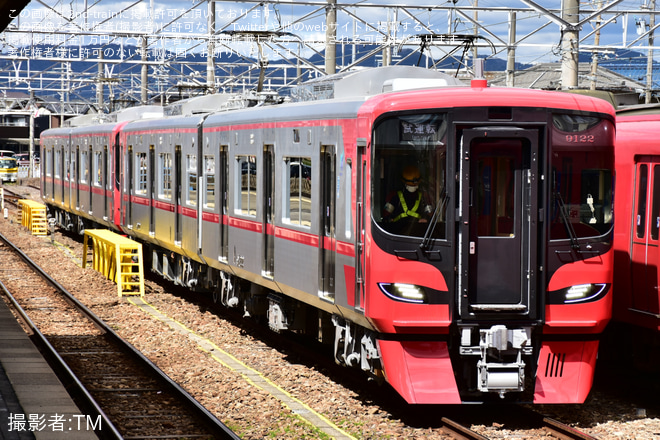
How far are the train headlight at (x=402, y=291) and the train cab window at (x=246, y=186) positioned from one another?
416 cm

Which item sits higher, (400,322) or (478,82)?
(478,82)

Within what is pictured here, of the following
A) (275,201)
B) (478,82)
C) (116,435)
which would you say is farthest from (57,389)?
(478,82)

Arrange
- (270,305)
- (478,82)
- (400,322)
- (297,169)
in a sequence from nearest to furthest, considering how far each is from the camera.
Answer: (400,322)
(478,82)
(297,169)
(270,305)

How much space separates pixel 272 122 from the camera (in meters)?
11.9

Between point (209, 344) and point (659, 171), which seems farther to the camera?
point (209, 344)

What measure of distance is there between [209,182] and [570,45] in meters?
5.42

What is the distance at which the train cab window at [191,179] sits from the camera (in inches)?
617

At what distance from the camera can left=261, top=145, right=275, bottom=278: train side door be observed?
12.1m

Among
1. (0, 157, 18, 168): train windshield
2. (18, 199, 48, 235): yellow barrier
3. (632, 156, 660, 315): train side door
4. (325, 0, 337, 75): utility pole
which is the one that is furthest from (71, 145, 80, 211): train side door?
(0, 157, 18, 168): train windshield

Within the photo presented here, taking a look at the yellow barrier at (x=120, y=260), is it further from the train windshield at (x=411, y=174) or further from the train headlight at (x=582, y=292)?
the train headlight at (x=582, y=292)

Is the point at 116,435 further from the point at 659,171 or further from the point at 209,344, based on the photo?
the point at 659,171

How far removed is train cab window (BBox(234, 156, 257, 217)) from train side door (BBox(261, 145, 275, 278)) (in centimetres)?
39

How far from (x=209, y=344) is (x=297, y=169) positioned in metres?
3.27

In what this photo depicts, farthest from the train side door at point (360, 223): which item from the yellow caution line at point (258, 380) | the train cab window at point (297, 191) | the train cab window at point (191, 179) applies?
the train cab window at point (191, 179)
